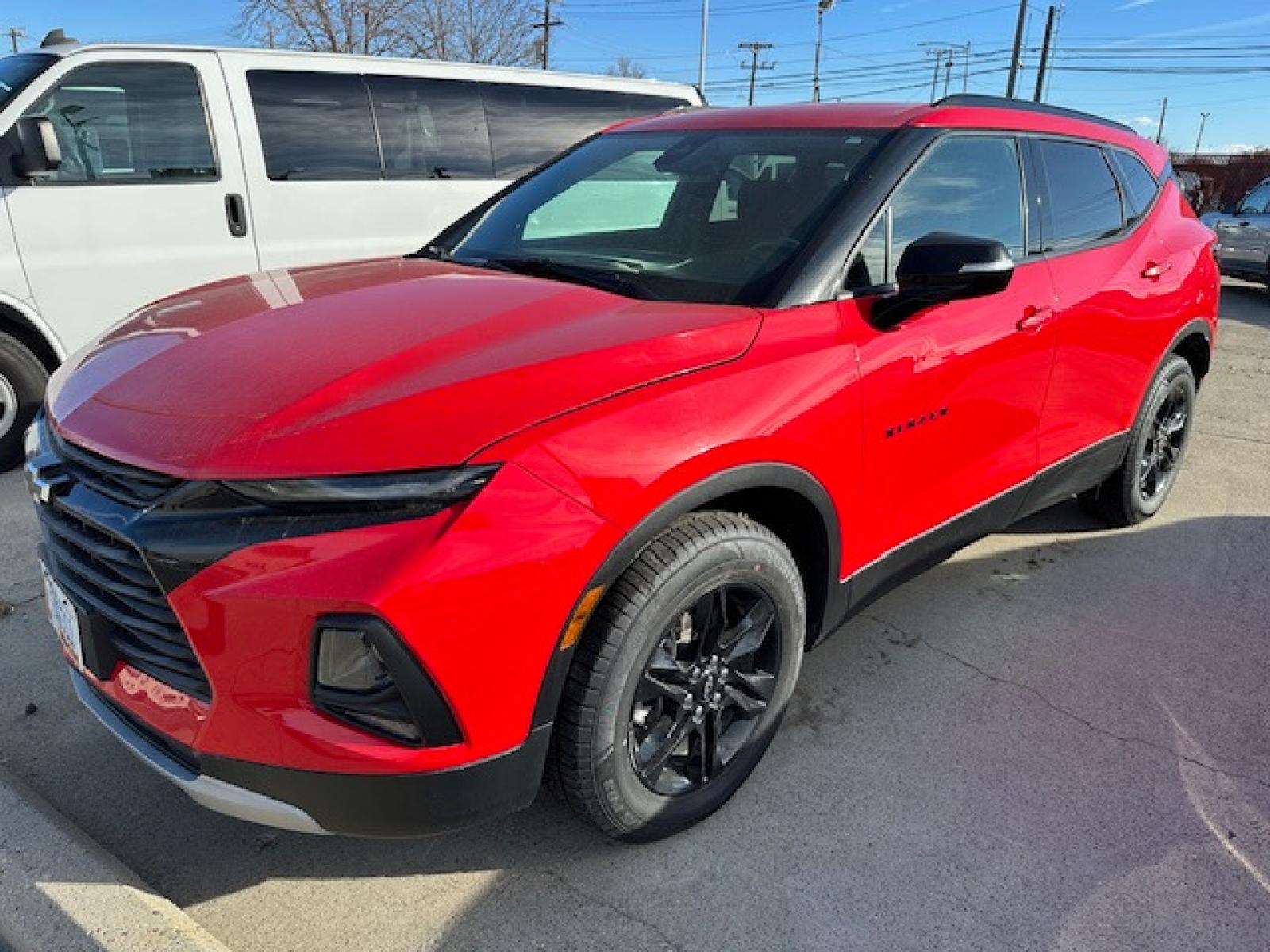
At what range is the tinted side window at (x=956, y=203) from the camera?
2.55 metres

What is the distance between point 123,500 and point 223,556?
0.32 metres

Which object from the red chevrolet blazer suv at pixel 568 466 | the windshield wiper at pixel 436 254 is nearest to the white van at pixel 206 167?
the windshield wiper at pixel 436 254

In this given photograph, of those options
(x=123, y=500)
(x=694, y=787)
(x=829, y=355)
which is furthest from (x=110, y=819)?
(x=829, y=355)

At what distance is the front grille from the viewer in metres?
1.75

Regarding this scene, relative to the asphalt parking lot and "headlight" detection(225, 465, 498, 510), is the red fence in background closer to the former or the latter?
the asphalt parking lot

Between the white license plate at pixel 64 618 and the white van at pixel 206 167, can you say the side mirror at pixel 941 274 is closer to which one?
the white license plate at pixel 64 618

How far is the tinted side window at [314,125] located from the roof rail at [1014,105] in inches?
158

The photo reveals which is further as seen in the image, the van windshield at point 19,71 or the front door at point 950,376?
the van windshield at point 19,71

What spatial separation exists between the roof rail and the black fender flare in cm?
147

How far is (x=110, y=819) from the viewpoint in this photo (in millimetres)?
2344

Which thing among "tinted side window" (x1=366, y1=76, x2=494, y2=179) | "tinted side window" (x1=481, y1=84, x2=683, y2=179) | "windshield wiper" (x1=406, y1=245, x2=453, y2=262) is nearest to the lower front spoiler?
"windshield wiper" (x1=406, y1=245, x2=453, y2=262)

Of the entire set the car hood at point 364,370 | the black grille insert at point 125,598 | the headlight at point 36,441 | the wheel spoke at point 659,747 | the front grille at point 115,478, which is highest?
the car hood at point 364,370

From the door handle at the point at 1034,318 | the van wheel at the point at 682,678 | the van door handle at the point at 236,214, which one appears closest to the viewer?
the van wheel at the point at 682,678

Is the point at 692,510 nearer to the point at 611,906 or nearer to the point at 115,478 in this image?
the point at 611,906
